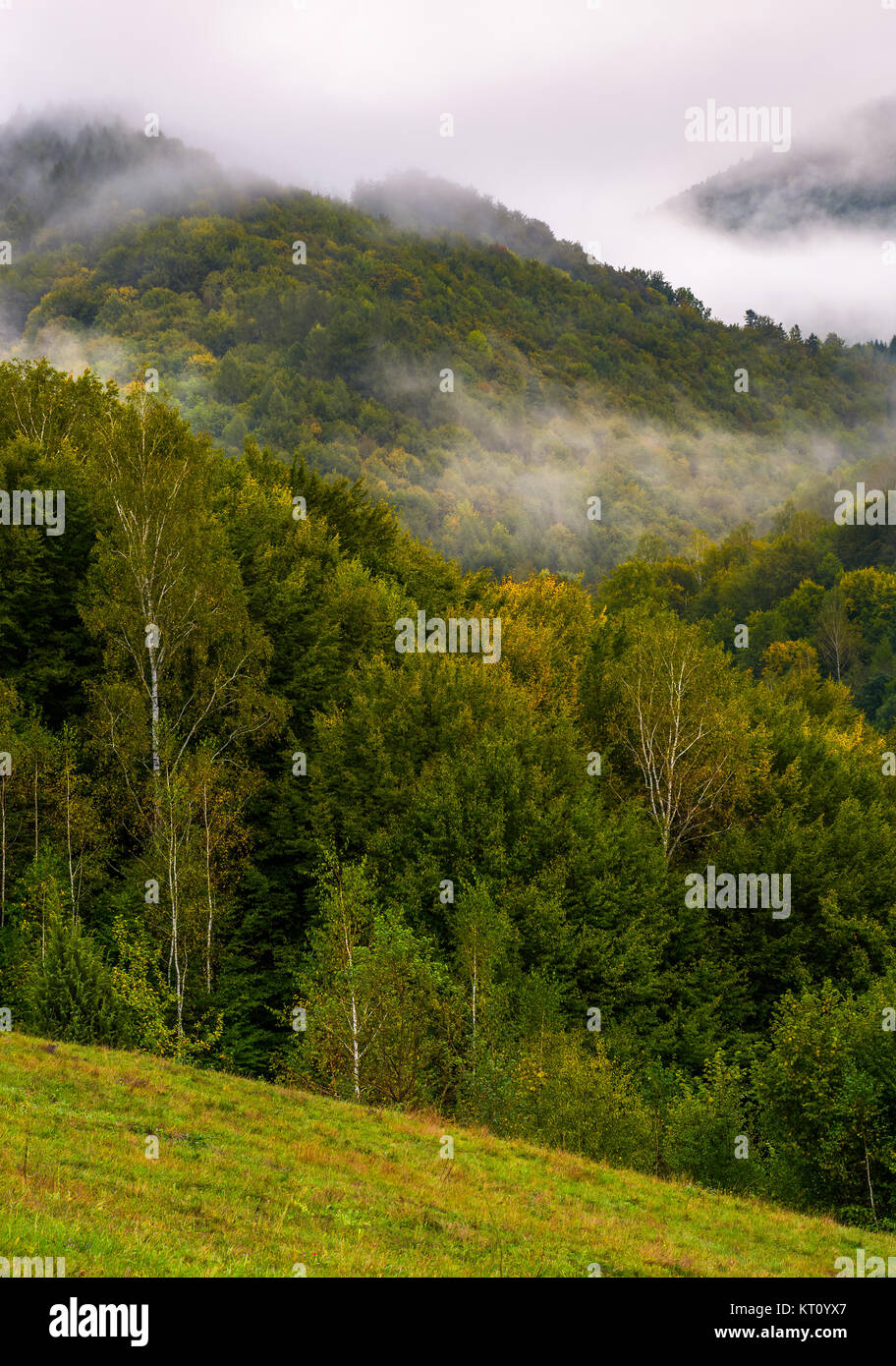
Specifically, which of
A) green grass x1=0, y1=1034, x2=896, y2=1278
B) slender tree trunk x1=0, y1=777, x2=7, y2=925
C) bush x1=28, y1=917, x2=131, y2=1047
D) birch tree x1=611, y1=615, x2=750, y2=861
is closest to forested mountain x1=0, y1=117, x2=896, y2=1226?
bush x1=28, y1=917, x2=131, y2=1047

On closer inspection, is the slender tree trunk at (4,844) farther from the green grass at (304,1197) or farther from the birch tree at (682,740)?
the birch tree at (682,740)

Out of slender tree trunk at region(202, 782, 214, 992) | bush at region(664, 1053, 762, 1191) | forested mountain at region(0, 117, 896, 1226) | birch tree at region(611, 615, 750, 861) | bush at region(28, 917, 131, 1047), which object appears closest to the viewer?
bush at region(28, 917, 131, 1047)

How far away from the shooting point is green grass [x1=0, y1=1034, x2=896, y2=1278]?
1368 cm

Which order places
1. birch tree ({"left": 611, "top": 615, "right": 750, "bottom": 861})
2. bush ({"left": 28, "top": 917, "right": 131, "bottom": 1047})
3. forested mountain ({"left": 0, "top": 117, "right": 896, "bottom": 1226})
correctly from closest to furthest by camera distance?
bush ({"left": 28, "top": 917, "right": 131, "bottom": 1047}), forested mountain ({"left": 0, "top": 117, "right": 896, "bottom": 1226}), birch tree ({"left": 611, "top": 615, "right": 750, "bottom": 861})

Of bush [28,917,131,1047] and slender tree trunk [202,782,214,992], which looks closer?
bush [28,917,131,1047]

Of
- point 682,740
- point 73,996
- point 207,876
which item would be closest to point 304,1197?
point 73,996

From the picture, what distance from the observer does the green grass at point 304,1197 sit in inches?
539

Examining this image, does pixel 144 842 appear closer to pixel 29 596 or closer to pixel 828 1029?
pixel 29 596

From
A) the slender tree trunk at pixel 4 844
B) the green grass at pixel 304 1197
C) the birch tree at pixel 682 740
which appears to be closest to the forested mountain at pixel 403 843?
the birch tree at pixel 682 740

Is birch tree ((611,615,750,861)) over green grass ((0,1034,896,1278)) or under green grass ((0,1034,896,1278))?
over

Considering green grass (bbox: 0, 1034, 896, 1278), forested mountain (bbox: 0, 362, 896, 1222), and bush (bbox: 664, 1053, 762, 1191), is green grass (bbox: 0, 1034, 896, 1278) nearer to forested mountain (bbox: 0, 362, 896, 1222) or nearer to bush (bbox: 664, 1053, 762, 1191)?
bush (bbox: 664, 1053, 762, 1191)

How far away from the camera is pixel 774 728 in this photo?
228ft

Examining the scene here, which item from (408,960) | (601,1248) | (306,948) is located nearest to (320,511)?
(306,948)
